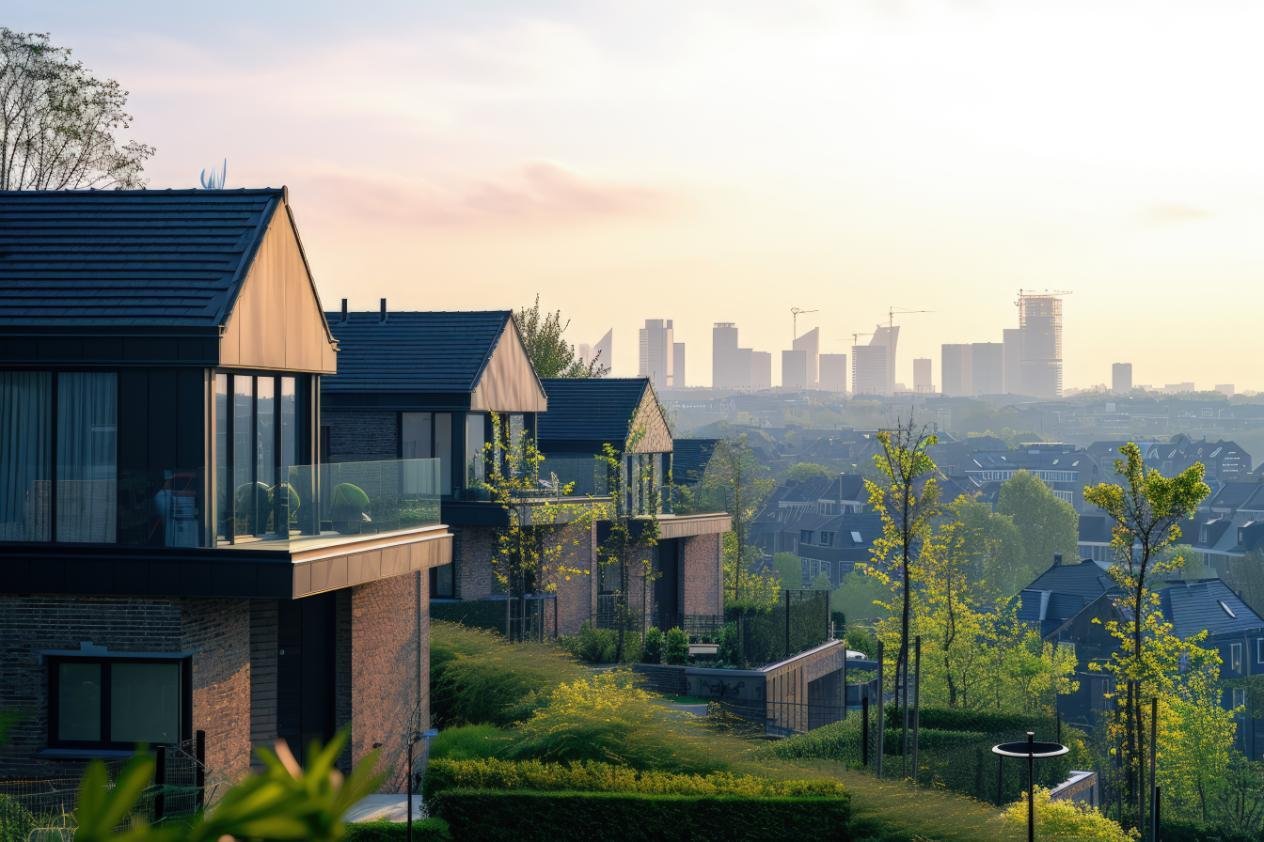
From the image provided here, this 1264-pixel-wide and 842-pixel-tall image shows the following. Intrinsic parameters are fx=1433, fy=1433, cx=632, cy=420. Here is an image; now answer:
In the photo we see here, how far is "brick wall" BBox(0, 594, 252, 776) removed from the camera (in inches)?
751

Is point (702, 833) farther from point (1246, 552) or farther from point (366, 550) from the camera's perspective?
point (1246, 552)

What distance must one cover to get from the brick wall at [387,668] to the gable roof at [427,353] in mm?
11183

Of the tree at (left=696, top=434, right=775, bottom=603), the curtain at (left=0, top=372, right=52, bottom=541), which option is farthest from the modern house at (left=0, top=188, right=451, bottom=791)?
the tree at (left=696, top=434, right=775, bottom=603)

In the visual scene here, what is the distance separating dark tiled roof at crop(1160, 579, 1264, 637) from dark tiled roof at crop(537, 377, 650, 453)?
135ft

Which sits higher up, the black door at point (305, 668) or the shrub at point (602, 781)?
the black door at point (305, 668)

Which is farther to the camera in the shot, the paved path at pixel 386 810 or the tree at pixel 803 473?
the tree at pixel 803 473

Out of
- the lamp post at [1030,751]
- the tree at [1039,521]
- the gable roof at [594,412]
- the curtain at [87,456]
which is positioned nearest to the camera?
the lamp post at [1030,751]

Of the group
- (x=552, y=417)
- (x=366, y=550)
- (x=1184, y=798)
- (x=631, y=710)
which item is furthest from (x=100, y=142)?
(x=1184, y=798)

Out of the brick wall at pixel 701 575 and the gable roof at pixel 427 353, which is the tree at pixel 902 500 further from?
the brick wall at pixel 701 575

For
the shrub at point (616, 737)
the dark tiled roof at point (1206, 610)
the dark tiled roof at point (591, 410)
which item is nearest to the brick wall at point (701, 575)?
the dark tiled roof at point (591, 410)

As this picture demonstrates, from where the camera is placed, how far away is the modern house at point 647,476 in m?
46.2

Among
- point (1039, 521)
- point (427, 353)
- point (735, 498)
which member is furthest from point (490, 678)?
point (1039, 521)

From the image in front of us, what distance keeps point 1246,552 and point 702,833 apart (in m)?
112

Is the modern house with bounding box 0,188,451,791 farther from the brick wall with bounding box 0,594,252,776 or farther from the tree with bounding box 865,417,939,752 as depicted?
the tree with bounding box 865,417,939,752
